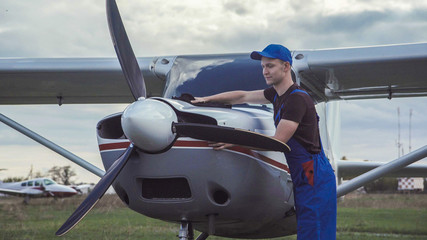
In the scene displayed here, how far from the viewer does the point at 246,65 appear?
4.96 m

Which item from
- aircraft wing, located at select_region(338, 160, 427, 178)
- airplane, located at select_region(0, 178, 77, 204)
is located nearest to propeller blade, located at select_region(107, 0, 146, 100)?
aircraft wing, located at select_region(338, 160, 427, 178)

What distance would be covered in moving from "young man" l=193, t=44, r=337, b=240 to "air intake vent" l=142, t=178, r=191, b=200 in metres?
0.38

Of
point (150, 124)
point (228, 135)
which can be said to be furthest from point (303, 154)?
point (150, 124)

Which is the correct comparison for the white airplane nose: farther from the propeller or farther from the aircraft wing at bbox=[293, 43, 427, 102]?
the aircraft wing at bbox=[293, 43, 427, 102]

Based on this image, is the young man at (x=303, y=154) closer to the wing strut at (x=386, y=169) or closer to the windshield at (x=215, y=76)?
the windshield at (x=215, y=76)

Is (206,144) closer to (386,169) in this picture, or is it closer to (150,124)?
(150,124)

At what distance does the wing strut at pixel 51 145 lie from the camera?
22.5 feet

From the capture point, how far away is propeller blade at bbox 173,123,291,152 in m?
3.55

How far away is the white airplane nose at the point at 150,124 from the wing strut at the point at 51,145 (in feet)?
11.2

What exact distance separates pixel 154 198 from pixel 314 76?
107 inches

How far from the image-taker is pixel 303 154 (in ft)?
12.4

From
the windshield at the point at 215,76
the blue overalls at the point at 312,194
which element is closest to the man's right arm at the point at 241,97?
the windshield at the point at 215,76

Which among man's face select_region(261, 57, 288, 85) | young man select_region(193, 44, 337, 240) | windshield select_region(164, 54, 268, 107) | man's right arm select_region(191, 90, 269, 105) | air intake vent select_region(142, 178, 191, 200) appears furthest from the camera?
windshield select_region(164, 54, 268, 107)

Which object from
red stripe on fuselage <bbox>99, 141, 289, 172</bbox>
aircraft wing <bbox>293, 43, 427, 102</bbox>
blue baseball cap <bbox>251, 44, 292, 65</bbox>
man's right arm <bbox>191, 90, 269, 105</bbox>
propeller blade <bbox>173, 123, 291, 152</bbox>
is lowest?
red stripe on fuselage <bbox>99, 141, 289, 172</bbox>
